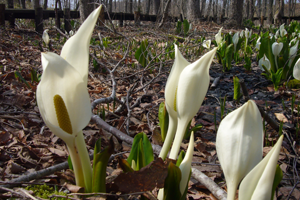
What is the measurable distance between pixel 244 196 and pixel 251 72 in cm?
325

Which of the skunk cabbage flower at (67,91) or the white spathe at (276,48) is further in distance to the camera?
the white spathe at (276,48)

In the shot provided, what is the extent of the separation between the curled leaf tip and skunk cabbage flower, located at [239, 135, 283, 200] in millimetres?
528

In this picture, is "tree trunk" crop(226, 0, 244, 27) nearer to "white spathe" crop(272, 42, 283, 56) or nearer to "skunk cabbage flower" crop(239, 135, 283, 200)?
"white spathe" crop(272, 42, 283, 56)

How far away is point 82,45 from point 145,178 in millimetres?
496

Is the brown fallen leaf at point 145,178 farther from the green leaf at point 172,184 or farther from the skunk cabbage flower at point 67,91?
the skunk cabbage flower at point 67,91

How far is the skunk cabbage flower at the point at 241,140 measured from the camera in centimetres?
65

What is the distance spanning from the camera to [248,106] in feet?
2.12

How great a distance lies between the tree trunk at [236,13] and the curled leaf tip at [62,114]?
32.4ft

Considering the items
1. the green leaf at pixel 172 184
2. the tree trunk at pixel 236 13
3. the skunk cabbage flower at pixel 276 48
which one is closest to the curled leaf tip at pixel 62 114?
the green leaf at pixel 172 184

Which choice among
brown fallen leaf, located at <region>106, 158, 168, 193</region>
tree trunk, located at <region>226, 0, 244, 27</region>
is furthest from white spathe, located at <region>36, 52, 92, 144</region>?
tree trunk, located at <region>226, 0, 244, 27</region>

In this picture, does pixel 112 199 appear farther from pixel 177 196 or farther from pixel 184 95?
pixel 184 95

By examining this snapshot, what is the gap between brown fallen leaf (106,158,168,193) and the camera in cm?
81

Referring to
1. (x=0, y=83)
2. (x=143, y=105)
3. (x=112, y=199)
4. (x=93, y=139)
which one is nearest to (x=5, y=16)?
(x=0, y=83)

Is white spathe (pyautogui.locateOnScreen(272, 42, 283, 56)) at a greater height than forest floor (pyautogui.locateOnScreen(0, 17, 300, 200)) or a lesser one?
greater
